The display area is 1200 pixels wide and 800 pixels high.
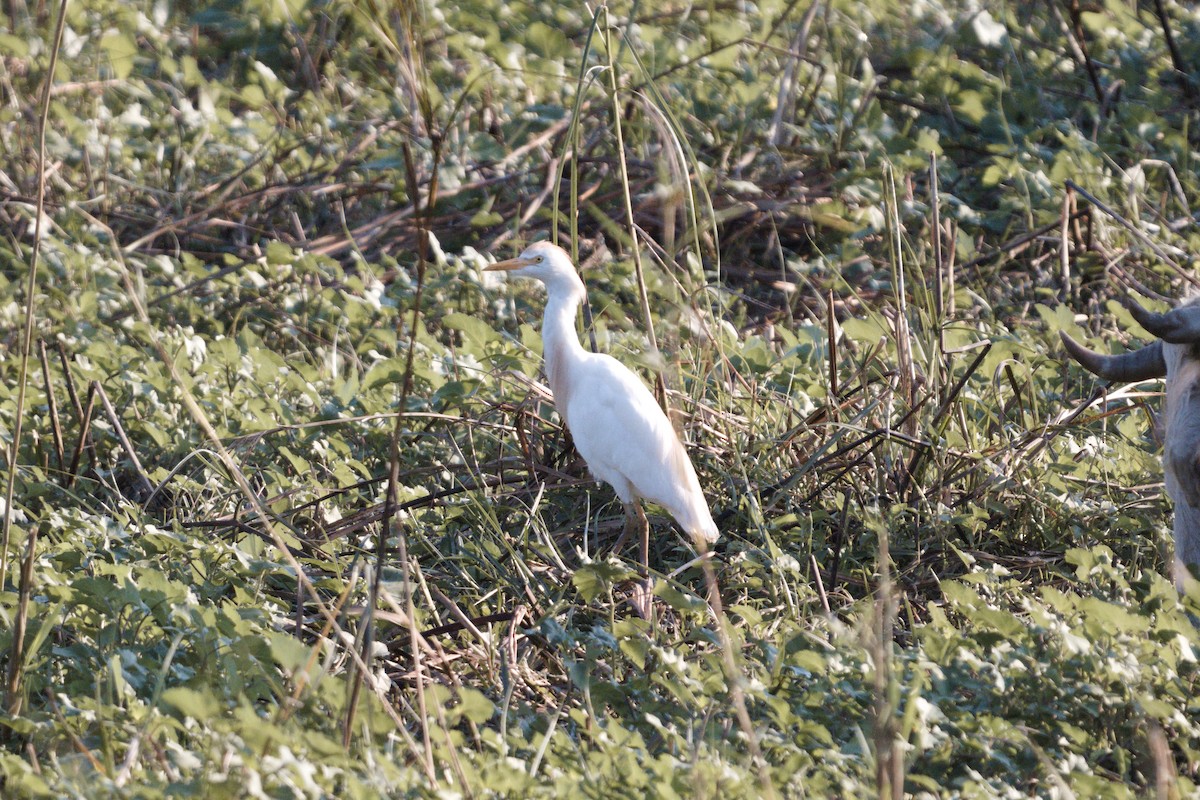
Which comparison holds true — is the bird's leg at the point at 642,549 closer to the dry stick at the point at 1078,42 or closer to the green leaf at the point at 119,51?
the dry stick at the point at 1078,42

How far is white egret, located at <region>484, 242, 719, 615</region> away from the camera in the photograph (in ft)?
12.5

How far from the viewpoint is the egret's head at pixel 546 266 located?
4.36m

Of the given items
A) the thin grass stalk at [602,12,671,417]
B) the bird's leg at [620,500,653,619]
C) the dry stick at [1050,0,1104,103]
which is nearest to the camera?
the thin grass stalk at [602,12,671,417]

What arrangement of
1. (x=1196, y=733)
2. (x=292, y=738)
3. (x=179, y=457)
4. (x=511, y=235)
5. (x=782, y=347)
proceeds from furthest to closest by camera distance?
(x=511, y=235), (x=782, y=347), (x=179, y=457), (x=1196, y=733), (x=292, y=738)

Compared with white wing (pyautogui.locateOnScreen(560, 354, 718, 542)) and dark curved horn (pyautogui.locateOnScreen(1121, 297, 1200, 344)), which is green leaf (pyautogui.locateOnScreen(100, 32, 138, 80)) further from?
dark curved horn (pyautogui.locateOnScreen(1121, 297, 1200, 344))

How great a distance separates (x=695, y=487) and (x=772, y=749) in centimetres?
114

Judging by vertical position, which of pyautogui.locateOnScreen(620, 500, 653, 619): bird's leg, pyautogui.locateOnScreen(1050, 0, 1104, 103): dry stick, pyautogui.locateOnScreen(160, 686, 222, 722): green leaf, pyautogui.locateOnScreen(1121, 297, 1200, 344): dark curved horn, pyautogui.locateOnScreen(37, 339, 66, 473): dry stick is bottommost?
pyautogui.locateOnScreen(620, 500, 653, 619): bird's leg

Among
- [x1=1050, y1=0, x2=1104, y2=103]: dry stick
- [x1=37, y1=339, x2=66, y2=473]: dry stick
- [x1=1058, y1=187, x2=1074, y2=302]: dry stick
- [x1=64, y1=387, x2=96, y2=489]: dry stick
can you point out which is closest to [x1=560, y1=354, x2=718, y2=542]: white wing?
[x1=64, y1=387, x2=96, y2=489]: dry stick

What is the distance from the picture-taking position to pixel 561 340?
14.2 ft

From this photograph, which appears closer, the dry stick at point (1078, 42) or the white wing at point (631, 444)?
the white wing at point (631, 444)

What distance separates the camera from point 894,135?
655 centimetres

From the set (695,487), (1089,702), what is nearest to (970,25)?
(695,487)

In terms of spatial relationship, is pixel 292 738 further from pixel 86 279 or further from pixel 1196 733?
pixel 86 279

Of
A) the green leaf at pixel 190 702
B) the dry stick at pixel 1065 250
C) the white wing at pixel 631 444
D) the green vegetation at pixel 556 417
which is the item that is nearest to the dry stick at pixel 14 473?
the green vegetation at pixel 556 417
